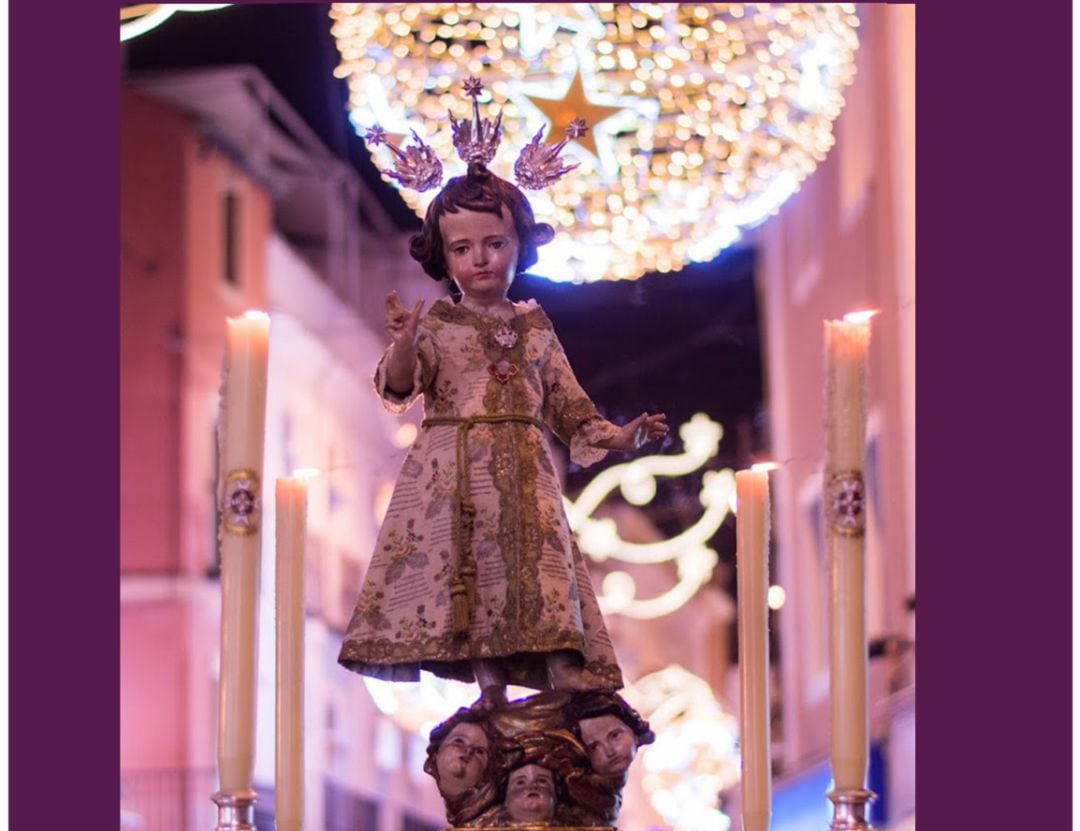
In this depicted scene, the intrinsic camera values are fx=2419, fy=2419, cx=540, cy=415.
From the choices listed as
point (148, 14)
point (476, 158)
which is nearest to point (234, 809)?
point (476, 158)

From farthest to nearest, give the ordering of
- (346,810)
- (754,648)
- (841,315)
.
Result: (841,315) → (346,810) → (754,648)

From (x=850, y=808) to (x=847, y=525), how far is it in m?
0.33

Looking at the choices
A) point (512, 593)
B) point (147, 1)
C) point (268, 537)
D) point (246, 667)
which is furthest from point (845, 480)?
point (147, 1)

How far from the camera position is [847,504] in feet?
9.37

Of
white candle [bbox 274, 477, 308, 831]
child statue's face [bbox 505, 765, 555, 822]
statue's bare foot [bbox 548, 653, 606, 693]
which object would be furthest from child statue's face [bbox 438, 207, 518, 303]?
child statue's face [bbox 505, 765, 555, 822]

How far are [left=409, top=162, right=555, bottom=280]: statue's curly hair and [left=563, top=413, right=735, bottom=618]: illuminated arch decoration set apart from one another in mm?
1280

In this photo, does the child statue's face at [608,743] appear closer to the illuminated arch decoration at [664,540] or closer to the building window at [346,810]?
the illuminated arch decoration at [664,540]

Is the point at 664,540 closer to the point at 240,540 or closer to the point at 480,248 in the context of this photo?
the point at 480,248

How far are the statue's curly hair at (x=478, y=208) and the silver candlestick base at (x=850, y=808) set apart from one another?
78 cm

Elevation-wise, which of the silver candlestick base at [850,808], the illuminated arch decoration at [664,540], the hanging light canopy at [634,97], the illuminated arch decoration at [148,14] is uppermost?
the illuminated arch decoration at [148,14]

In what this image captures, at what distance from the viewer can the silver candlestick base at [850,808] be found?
2.76m

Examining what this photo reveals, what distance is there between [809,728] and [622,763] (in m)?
1.56

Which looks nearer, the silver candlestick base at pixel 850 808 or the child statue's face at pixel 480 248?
the silver candlestick base at pixel 850 808

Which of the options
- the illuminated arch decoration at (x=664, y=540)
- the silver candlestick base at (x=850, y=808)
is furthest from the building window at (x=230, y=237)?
the silver candlestick base at (x=850, y=808)
